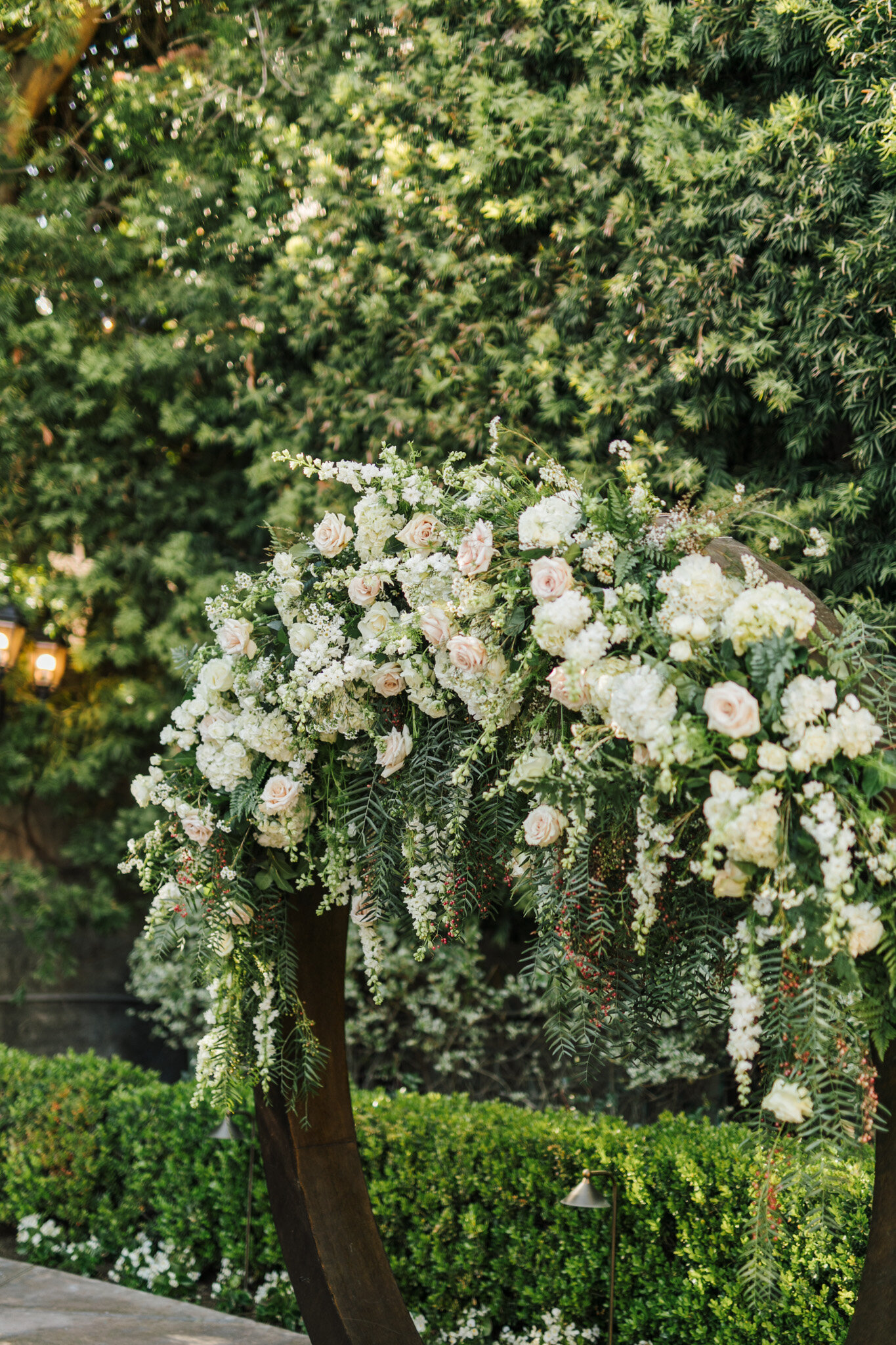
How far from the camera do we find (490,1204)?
4129 millimetres

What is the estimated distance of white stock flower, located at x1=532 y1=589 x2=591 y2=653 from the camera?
1.84 metres

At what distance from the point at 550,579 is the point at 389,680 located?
0.54 metres

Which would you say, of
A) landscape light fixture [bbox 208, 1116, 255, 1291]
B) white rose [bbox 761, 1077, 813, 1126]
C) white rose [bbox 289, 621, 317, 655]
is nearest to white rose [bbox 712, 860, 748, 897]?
white rose [bbox 761, 1077, 813, 1126]

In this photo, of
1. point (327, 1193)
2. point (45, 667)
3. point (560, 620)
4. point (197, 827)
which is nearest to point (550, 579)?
point (560, 620)

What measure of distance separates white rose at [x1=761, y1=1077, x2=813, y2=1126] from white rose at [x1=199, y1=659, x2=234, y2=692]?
1.53m

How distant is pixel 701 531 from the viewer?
1.96 metres

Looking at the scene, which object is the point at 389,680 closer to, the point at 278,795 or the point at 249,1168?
the point at 278,795

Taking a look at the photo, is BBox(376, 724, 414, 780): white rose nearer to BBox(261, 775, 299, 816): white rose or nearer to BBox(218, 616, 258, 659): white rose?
BBox(261, 775, 299, 816): white rose

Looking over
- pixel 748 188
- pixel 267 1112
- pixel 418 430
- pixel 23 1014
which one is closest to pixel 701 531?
pixel 267 1112

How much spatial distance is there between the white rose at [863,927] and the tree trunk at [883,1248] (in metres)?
0.34

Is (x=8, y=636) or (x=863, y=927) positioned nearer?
(x=863, y=927)

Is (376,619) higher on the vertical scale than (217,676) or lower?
higher

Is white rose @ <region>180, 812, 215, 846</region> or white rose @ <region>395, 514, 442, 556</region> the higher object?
white rose @ <region>395, 514, 442, 556</region>

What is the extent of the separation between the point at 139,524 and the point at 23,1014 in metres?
3.88
